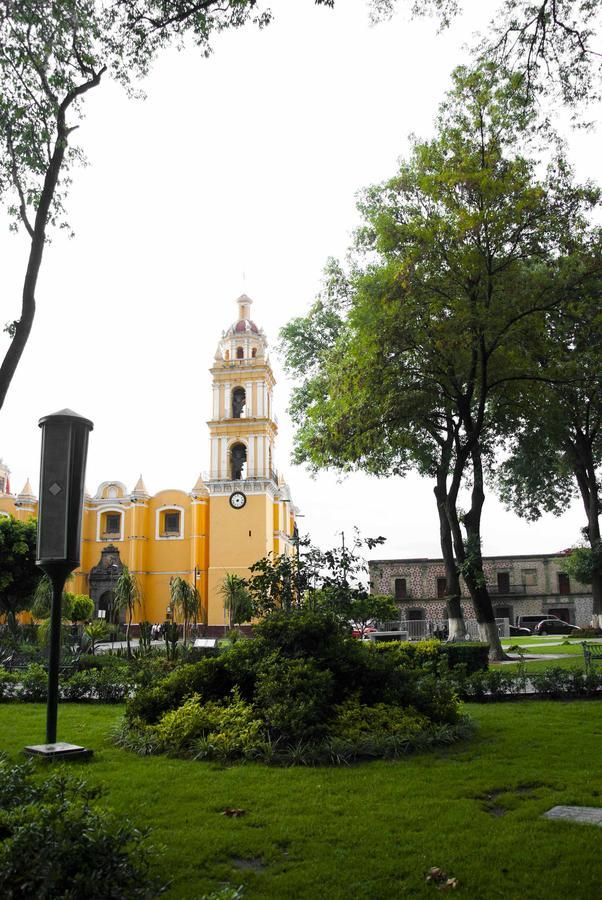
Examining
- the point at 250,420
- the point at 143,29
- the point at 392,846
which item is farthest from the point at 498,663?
the point at 250,420

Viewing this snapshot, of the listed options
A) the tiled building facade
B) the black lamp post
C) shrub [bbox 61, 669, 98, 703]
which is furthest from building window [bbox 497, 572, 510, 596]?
the black lamp post

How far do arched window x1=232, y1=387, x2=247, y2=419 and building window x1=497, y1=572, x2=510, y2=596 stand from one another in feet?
63.8

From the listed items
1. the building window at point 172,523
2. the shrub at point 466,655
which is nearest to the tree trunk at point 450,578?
the shrub at point 466,655

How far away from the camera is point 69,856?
9.82ft

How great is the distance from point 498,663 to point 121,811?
12.8 meters

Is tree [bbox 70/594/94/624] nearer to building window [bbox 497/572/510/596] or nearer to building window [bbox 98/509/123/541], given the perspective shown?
building window [bbox 98/509/123/541]

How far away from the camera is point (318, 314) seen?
2280 cm

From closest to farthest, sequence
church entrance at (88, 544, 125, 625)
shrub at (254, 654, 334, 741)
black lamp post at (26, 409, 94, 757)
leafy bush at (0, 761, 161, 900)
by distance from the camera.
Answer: leafy bush at (0, 761, 161, 900) < shrub at (254, 654, 334, 741) < black lamp post at (26, 409, 94, 757) < church entrance at (88, 544, 125, 625)

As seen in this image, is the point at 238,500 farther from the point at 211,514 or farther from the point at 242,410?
the point at 242,410

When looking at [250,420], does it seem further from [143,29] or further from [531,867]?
[531,867]

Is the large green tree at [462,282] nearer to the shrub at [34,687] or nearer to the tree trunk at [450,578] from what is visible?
the tree trunk at [450,578]

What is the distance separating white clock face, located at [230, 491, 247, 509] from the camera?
4159cm

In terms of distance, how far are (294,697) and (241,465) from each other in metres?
36.6

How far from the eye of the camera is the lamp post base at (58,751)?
6.45 metres
